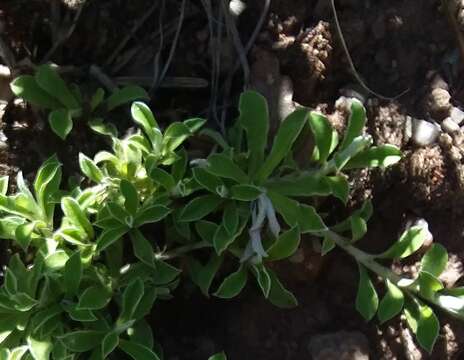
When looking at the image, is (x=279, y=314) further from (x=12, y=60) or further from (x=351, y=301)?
(x=12, y=60)

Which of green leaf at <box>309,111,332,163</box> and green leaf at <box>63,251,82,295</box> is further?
green leaf at <box>309,111,332,163</box>

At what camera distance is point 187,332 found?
222 centimetres

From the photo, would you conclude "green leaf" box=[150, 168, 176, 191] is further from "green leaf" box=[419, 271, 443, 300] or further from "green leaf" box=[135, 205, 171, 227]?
"green leaf" box=[419, 271, 443, 300]

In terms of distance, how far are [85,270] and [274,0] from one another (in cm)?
94

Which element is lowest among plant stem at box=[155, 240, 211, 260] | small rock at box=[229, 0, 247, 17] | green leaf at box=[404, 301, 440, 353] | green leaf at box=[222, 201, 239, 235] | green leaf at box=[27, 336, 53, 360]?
→ green leaf at box=[404, 301, 440, 353]

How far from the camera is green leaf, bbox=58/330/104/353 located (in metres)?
1.98

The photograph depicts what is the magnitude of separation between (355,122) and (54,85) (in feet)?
2.68

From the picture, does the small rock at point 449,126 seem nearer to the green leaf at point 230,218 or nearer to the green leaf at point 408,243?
the green leaf at point 408,243

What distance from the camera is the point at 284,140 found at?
83.3 inches

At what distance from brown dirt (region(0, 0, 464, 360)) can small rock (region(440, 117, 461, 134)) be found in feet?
0.07

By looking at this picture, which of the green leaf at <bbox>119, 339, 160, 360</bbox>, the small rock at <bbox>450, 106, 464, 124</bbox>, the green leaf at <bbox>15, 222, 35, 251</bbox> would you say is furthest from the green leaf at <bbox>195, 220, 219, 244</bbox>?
the small rock at <bbox>450, 106, 464, 124</bbox>

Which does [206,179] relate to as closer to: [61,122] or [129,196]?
[129,196]

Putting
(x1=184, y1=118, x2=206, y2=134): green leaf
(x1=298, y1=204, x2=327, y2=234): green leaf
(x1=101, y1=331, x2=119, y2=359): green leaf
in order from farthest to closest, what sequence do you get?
(x1=184, y1=118, x2=206, y2=134): green leaf, (x1=298, y1=204, x2=327, y2=234): green leaf, (x1=101, y1=331, x2=119, y2=359): green leaf

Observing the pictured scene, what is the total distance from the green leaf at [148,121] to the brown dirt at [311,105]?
0.20 m
